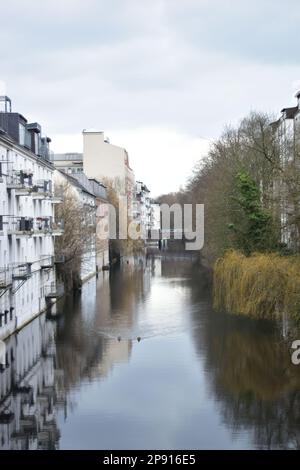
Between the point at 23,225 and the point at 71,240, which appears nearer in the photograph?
the point at 23,225

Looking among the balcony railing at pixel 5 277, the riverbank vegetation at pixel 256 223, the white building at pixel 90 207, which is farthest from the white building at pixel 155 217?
the balcony railing at pixel 5 277

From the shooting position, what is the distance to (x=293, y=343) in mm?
23125

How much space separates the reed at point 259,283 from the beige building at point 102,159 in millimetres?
48613

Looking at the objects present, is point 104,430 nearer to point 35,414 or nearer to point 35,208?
point 35,414

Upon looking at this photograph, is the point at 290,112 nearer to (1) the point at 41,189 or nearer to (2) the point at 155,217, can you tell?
(1) the point at 41,189

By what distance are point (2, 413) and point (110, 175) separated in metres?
63.5

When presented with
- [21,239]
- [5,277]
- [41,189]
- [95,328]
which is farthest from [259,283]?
[41,189]

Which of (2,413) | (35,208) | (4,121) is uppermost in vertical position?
(4,121)

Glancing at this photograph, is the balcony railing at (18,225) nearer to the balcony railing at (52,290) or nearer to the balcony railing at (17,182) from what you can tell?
the balcony railing at (17,182)

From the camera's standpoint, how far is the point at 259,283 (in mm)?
25969

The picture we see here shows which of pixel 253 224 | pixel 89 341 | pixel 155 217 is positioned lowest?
pixel 89 341

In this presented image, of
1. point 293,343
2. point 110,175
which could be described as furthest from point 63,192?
point 110,175

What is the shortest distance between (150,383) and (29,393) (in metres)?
3.61

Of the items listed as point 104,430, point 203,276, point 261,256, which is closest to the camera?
point 104,430
